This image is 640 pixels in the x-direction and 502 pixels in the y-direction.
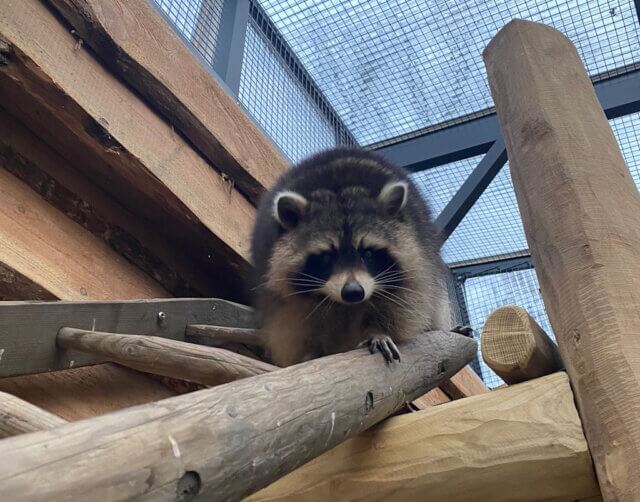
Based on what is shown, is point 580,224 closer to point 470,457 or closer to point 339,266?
point 470,457

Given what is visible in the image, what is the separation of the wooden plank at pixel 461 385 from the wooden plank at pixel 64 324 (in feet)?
4.51

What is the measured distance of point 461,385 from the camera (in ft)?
9.70

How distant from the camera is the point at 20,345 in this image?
147 centimetres

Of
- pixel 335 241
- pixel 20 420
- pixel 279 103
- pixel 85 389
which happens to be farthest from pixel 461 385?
pixel 20 420

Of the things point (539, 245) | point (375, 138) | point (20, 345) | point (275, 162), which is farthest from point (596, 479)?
point (375, 138)

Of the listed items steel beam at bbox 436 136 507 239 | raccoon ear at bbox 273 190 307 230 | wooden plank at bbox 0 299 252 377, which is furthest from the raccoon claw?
wooden plank at bbox 0 299 252 377

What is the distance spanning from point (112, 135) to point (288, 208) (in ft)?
1.91

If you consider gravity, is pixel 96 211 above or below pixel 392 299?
above

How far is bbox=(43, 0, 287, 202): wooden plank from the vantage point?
183 cm

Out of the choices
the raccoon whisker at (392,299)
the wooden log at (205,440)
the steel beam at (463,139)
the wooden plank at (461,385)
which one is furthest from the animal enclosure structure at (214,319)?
the steel beam at (463,139)

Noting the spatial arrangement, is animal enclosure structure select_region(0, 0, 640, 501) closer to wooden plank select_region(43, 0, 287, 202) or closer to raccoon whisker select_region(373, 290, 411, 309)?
wooden plank select_region(43, 0, 287, 202)

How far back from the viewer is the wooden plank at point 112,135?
1651mm

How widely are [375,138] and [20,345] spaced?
7.19 ft

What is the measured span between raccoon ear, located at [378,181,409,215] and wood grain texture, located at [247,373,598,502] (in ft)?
2.91
